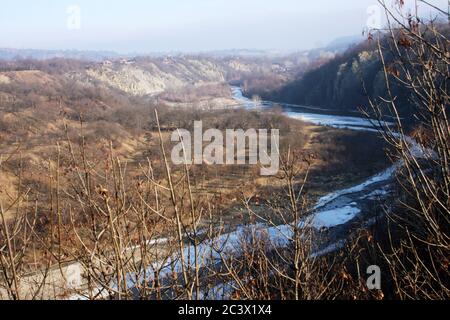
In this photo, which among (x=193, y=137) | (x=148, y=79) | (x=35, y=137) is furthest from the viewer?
(x=148, y=79)

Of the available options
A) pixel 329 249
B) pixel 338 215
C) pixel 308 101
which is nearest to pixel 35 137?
pixel 338 215
